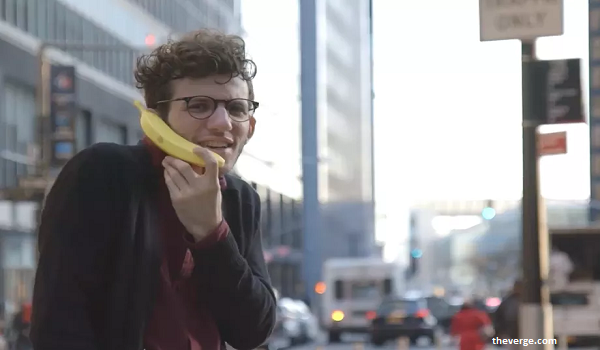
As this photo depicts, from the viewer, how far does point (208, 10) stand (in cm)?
4641

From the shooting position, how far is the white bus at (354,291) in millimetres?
40844

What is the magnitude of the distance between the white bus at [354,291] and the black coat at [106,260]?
3803 cm

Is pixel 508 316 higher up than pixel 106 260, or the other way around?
pixel 106 260

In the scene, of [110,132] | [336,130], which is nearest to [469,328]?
[110,132]

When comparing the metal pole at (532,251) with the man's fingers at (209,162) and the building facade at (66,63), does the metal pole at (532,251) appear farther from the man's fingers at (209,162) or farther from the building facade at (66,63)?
the building facade at (66,63)

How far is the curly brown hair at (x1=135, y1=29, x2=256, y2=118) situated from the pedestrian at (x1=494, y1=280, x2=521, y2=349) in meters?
11.8

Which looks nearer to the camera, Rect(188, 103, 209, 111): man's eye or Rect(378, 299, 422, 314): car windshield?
Rect(188, 103, 209, 111): man's eye

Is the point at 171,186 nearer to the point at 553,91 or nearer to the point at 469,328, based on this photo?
the point at 553,91

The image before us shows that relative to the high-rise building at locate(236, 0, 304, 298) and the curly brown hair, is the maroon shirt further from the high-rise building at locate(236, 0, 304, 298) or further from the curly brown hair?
the high-rise building at locate(236, 0, 304, 298)

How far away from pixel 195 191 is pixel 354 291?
3980 cm

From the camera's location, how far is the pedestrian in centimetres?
1432

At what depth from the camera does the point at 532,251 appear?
384 inches

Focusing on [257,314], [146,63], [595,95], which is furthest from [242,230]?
[595,95]

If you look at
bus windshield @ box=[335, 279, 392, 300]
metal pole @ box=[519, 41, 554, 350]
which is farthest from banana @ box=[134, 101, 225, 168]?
bus windshield @ box=[335, 279, 392, 300]
